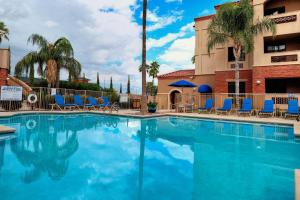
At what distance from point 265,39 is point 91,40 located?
16.0m

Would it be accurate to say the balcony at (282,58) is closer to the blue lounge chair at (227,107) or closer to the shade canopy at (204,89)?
the blue lounge chair at (227,107)

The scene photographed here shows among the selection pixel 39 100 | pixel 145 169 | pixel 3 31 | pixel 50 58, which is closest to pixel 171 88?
pixel 50 58

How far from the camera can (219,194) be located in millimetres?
3092

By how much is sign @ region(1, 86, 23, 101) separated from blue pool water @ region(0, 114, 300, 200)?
9.21 metres

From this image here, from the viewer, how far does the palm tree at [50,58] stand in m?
18.9

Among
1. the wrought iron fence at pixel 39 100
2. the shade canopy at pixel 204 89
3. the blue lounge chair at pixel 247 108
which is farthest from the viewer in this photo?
the shade canopy at pixel 204 89

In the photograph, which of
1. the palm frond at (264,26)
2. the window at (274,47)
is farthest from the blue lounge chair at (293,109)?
the window at (274,47)

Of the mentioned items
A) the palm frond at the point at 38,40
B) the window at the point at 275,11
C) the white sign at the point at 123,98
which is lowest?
the white sign at the point at 123,98

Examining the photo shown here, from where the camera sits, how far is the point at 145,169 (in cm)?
420

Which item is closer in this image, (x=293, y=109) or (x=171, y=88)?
(x=293, y=109)

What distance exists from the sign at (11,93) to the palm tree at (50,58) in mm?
4403

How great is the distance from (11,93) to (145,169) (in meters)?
14.2

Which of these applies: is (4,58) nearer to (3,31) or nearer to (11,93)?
(11,93)

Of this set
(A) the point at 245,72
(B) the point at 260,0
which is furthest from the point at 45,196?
(B) the point at 260,0
